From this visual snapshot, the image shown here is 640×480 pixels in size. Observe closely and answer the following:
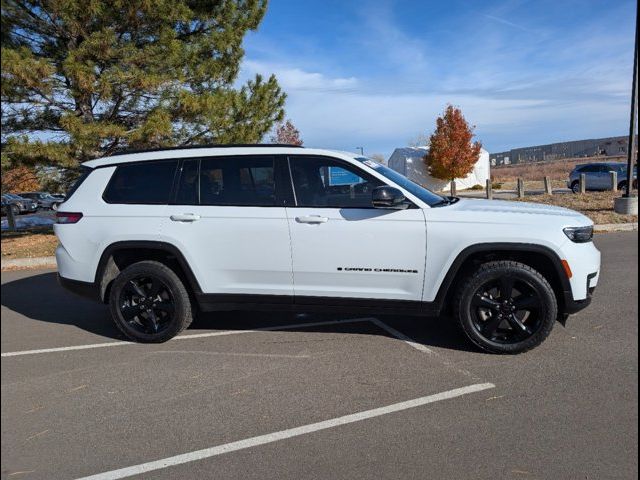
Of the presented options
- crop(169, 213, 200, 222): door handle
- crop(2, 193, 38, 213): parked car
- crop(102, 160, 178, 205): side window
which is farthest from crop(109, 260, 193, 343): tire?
crop(2, 193, 38, 213): parked car

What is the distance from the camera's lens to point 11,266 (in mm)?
9891

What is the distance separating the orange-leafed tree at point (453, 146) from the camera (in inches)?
1293

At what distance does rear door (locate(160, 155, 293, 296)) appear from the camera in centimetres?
434

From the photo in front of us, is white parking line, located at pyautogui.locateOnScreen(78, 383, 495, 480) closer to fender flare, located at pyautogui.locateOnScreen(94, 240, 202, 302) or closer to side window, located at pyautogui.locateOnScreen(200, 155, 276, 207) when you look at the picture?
fender flare, located at pyautogui.locateOnScreen(94, 240, 202, 302)

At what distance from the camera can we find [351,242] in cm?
416

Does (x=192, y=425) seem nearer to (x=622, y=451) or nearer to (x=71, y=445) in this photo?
(x=71, y=445)

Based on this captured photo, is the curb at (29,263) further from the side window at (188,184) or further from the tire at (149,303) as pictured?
the side window at (188,184)

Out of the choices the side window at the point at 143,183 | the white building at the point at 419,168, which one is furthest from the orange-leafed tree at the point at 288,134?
the side window at the point at 143,183

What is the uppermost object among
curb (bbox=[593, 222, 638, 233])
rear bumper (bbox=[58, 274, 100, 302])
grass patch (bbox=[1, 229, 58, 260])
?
rear bumper (bbox=[58, 274, 100, 302])

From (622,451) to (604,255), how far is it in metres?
6.93

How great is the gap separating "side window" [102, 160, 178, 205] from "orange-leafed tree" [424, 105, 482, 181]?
30262 millimetres

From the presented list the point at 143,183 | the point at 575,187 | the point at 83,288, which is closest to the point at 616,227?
the point at 143,183

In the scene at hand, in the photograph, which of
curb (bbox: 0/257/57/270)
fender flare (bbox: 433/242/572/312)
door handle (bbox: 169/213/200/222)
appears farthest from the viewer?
curb (bbox: 0/257/57/270)

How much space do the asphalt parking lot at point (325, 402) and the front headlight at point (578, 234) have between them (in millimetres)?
982
